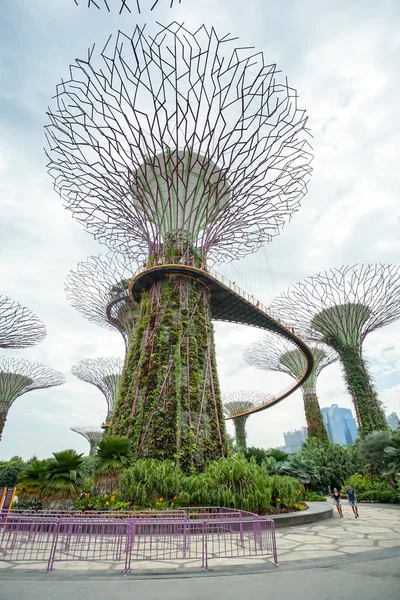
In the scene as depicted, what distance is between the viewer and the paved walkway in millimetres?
5680

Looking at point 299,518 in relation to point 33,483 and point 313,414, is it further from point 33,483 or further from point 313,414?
point 313,414

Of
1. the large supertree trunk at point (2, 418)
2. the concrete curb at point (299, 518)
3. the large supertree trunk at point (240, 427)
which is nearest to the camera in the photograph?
the concrete curb at point (299, 518)

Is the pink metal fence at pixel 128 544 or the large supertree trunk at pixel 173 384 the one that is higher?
the large supertree trunk at pixel 173 384

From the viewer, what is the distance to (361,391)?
76.9 ft

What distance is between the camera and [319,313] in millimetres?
26484

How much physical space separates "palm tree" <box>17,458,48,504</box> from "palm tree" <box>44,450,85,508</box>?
6.9 inches

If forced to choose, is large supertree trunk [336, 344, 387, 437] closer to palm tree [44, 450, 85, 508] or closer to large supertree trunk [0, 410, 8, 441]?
palm tree [44, 450, 85, 508]

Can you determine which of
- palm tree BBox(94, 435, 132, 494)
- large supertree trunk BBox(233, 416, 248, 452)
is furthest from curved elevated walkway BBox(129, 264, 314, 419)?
large supertree trunk BBox(233, 416, 248, 452)

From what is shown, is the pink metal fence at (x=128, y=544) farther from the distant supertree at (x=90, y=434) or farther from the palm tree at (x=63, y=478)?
the distant supertree at (x=90, y=434)

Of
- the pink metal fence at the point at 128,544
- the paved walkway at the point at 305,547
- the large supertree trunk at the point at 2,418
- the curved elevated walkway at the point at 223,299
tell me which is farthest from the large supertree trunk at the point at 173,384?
the large supertree trunk at the point at 2,418

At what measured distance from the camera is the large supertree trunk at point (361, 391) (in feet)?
73.6

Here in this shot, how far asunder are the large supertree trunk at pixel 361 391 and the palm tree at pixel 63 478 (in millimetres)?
19080

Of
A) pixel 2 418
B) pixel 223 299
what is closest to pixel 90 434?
pixel 2 418

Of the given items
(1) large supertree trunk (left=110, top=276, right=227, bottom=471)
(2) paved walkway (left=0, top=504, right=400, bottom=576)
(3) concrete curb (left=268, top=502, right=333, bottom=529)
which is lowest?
(2) paved walkway (left=0, top=504, right=400, bottom=576)
